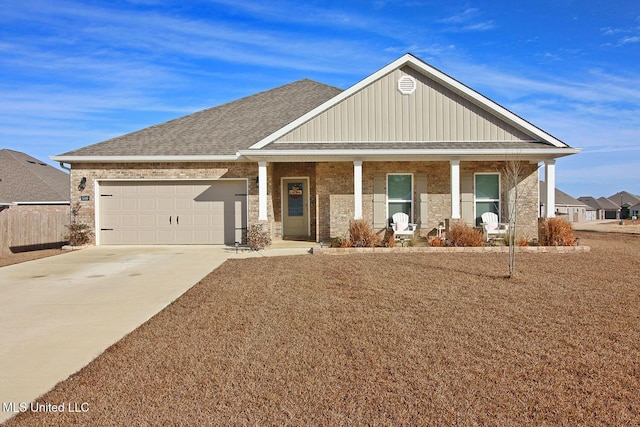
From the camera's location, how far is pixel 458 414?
3.48 metres

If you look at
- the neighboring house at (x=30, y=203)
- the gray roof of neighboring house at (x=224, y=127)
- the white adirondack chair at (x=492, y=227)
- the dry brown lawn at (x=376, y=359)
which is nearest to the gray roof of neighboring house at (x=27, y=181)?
the neighboring house at (x=30, y=203)

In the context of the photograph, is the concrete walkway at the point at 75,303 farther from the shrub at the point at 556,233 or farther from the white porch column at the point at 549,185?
the white porch column at the point at 549,185

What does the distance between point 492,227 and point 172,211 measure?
410 inches

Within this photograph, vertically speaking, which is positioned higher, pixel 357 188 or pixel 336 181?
A: pixel 336 181

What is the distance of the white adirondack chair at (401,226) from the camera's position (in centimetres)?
1431

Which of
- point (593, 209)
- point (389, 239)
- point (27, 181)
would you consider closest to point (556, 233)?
point (389, 239)

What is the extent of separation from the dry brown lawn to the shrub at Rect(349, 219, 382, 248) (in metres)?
4.92

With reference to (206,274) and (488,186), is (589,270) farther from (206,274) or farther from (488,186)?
(206,274)

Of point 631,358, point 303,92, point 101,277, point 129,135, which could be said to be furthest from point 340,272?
point 303,92

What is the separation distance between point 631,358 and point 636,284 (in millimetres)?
4344

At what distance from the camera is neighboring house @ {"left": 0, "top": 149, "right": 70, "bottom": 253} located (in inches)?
618

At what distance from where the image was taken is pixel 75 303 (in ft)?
23.9

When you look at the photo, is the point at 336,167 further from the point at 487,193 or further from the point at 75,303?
the point at 75,303
